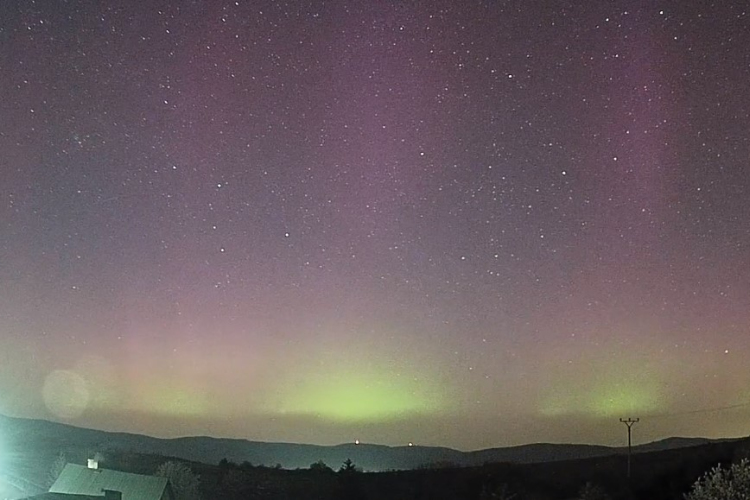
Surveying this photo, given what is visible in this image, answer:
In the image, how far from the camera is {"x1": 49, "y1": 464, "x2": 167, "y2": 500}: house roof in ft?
135

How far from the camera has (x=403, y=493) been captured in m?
77.8

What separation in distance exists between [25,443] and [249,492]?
A: 1329 inches

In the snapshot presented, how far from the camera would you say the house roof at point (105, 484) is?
41031 mm

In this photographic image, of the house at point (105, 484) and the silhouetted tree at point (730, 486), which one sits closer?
the silhouetted tree at point (730, 486)

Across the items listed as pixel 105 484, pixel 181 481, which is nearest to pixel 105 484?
pixel 105 484

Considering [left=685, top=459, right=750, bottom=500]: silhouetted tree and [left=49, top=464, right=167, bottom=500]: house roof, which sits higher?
[left=685, top=459, right=750, bottom=500]: silhouetted tree

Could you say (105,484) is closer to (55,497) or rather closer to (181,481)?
(55,497)

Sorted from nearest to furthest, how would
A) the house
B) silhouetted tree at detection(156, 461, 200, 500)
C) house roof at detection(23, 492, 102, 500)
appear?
house roof at detection(23, 492, 102, 500) < the house < silhouetted tree at detection(156, 461, 200, 500)

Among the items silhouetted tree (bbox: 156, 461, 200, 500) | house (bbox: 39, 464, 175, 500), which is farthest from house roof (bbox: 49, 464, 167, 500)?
silhouetted tree (bbox: 156, 461, 200, 500)

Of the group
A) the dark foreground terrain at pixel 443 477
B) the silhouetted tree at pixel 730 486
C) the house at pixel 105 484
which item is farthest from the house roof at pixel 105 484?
the silhouetted tree at pixel 730 486

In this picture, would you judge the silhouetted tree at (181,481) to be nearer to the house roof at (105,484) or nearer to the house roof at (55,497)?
the house roof at (105,484)

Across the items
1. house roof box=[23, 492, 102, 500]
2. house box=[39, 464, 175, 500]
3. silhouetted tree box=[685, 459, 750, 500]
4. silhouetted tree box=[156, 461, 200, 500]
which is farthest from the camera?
silhouetted tree box=[156, 461, 200, 500]

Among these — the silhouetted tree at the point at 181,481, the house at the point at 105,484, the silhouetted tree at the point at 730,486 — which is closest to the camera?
Answer: the silhouetted tree at the point at 730,486

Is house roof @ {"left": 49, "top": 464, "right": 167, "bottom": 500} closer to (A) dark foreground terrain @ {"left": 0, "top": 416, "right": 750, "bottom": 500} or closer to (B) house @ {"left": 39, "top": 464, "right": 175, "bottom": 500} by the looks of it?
(B) house @ {"left": 39, "top": 464, "right": 175, "bottom": 500}
